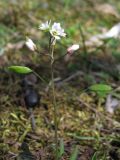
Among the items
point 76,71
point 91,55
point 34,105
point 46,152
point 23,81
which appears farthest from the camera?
point 91,55

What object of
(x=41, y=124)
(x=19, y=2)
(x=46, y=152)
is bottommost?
(x=46, y=152)

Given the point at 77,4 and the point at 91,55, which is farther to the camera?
the point at 77,4

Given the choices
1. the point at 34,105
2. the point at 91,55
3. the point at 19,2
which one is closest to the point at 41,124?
the point at 34,105

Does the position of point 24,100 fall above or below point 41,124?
above

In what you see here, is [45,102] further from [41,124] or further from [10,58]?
[10,58]

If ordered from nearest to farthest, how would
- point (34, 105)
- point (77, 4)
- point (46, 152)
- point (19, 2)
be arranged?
1. point (46, 152)
2. point (34, 105)
3. point (19, 2)
4. point (77, 4)

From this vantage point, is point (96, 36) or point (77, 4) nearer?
point (96, 36)

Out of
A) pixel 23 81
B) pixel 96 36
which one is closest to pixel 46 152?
pixel 23 81

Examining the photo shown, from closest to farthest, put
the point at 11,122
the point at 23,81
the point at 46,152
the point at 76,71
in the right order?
the point at 46,152 < the point at 11,122 < the point at 23,81 < the point at 76,71

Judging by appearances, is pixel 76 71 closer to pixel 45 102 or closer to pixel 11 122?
pixel 45 102
